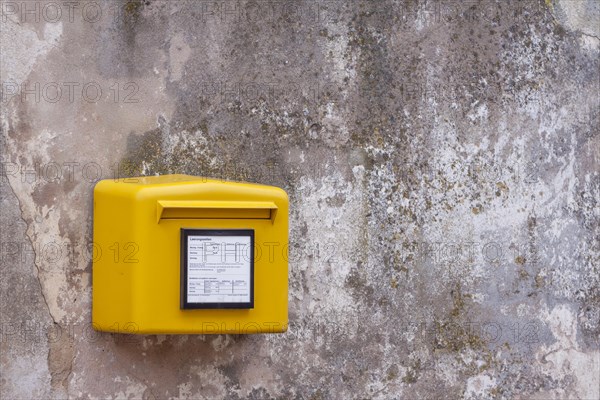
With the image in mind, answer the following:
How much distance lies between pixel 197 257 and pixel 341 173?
0.77m

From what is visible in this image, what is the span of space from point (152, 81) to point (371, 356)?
4.45ft

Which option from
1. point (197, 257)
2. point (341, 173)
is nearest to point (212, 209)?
point (197, 257)

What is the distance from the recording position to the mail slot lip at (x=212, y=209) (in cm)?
241

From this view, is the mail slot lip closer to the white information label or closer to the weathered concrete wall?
the white information label

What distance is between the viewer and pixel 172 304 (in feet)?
8.00

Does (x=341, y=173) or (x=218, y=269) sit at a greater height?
(x=341, y=173)

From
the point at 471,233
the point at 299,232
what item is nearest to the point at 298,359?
the point at 299,232

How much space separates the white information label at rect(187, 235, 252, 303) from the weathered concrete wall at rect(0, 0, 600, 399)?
0.46 m

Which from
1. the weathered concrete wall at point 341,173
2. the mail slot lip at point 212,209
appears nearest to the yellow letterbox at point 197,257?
the mail slot lip at point 212,209

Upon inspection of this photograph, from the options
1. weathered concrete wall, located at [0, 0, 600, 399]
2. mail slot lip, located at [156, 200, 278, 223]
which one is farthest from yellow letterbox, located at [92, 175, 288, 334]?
weathered concrete wall, located at [0, 0, 600, 399]

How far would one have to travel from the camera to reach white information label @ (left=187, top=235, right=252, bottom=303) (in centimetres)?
243

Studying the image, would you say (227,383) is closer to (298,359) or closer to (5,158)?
(298,359)

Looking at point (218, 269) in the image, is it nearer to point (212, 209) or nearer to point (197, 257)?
point (197, 257)

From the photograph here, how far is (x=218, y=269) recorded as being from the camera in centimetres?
244
